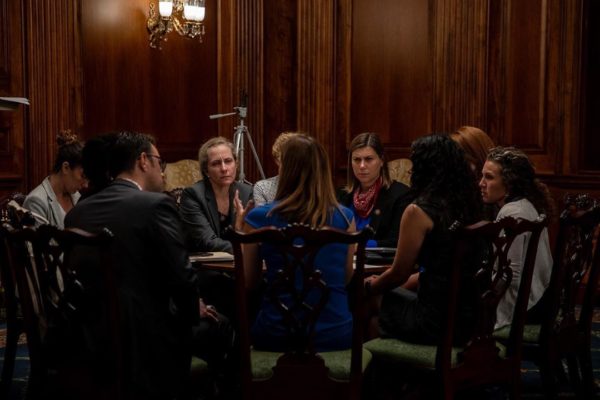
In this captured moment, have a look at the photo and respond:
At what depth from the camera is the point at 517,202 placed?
357cm

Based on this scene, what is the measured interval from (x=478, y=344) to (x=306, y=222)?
0.72 meters

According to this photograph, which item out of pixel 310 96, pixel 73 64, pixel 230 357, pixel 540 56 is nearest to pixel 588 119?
pixel 540 56

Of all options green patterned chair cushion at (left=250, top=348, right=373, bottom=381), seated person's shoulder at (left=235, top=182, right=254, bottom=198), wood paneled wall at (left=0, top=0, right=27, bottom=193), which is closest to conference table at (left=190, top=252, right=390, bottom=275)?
green patterned chair cushion at (left=250, top=348, right=373, bottom=381)

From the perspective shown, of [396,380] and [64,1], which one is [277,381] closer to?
[396,380]

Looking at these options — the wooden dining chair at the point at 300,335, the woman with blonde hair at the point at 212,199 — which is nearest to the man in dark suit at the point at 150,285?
the wooden dining chair at the point at 300,335

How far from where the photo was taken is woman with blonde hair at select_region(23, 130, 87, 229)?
13.7 ft

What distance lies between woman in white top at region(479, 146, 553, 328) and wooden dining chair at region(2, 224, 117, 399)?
1.60m

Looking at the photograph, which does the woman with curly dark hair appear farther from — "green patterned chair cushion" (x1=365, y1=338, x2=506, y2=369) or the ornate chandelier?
the ornate chandelier

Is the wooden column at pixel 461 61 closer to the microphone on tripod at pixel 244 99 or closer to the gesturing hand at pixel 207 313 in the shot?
the microphone on tripod at pixel 244 99

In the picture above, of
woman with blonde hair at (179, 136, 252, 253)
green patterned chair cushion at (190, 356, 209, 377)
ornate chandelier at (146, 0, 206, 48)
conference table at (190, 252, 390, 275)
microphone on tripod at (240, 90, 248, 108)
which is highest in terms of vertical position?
ornate chandelier at (146, 0, 206, 48)

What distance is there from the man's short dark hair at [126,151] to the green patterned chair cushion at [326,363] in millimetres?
763

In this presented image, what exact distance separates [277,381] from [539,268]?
1.36m

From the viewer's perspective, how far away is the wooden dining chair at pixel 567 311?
320cm

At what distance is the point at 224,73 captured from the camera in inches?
274
